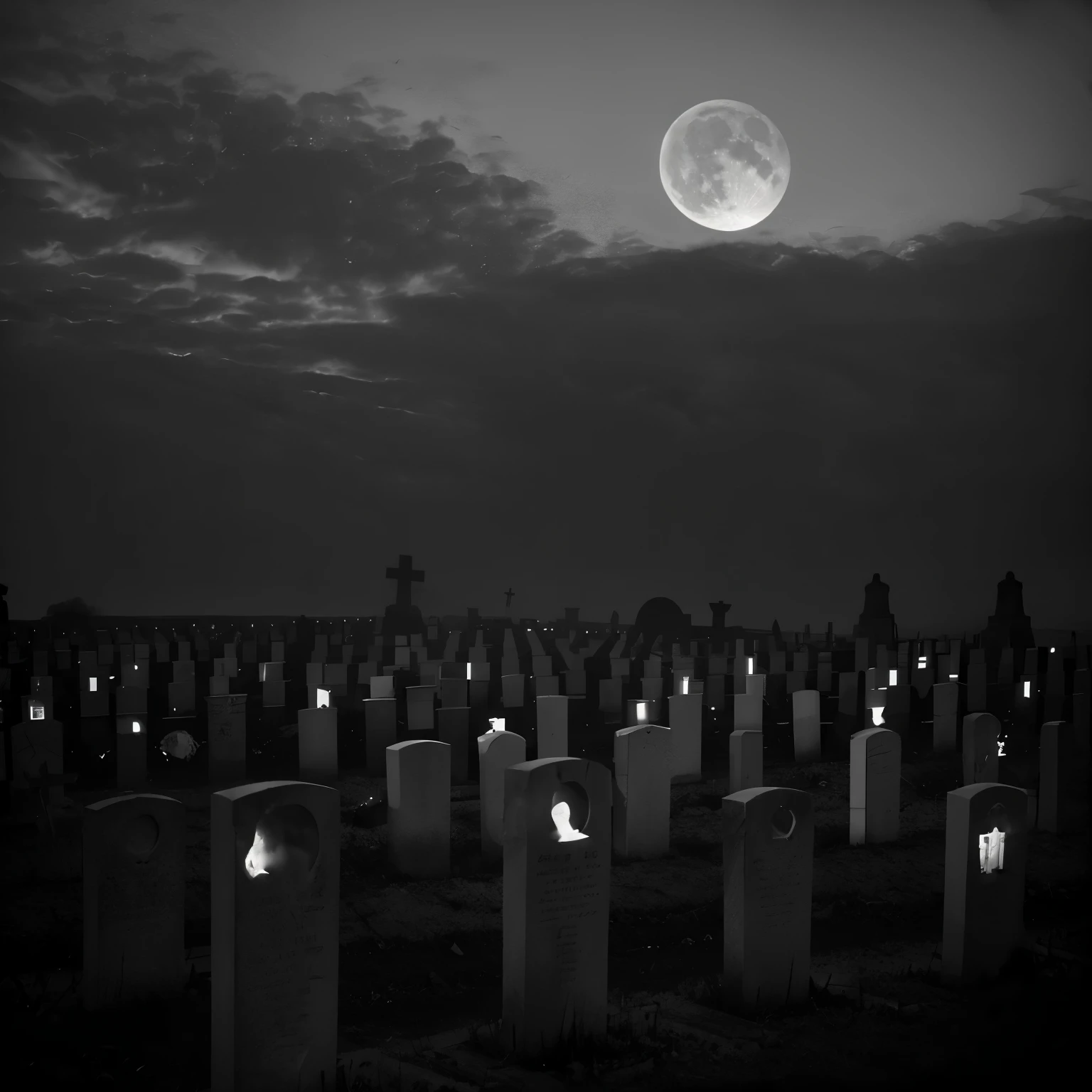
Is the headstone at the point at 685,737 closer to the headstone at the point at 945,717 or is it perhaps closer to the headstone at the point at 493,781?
the headstone at the point at 493,781

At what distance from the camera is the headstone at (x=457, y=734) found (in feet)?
40.2

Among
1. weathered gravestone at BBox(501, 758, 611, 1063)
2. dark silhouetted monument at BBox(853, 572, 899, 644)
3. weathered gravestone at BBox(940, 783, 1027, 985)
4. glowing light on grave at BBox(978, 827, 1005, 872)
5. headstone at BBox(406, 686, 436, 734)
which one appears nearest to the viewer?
weathered gravestone at BBox(501, 758, 611, 1063)

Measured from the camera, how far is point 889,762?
10.0 meters

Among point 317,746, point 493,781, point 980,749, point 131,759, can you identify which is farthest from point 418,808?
point 980,749

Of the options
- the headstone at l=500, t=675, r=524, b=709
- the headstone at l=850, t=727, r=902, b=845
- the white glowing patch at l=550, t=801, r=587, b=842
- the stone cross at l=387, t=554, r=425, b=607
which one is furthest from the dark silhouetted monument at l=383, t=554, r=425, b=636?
the white glowing patch at l=550, t=801, r=587, b=842

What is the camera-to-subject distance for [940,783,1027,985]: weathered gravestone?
22.0 ft

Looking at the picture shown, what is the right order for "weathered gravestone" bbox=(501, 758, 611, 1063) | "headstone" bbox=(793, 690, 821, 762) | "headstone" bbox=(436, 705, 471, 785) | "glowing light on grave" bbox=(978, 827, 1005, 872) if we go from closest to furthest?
1. "weathered gravestone" bbox=(501, 758, 611, 1063)
2. "glowing light on grave" bbox=(978, 827, 1005, 872)
3. "headstone" bbox=(436, 705, 471, 785)
4. "headstone" bbox=(793, 690, 821, 762)

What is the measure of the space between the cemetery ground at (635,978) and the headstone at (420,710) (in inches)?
55.0

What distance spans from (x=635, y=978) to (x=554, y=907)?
1.79 meters

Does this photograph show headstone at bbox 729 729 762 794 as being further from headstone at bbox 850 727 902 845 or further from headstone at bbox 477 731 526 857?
headstone at bbox 477 731 526 857

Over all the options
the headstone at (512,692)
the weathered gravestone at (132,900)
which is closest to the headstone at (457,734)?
the headstone at (512,692)

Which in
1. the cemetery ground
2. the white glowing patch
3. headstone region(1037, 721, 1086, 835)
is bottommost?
the cemetery ground

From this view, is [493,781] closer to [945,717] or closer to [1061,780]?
[1061,780]

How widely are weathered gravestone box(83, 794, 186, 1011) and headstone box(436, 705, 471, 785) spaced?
6.14 m
